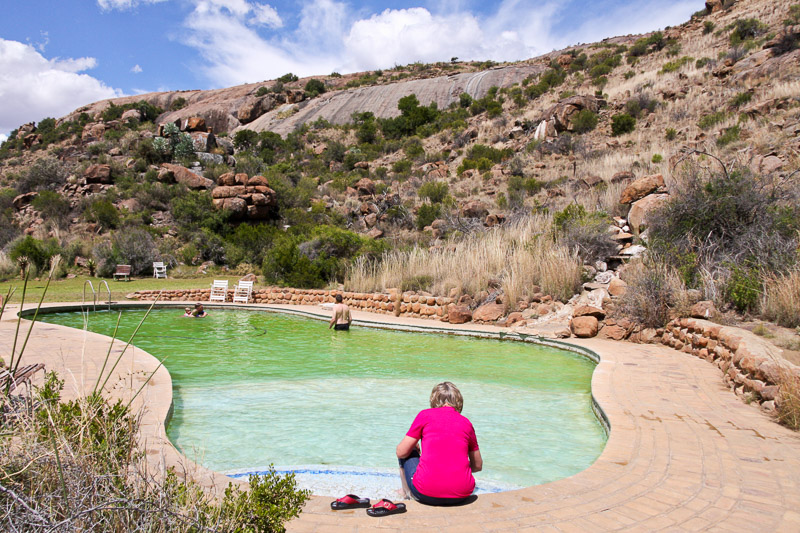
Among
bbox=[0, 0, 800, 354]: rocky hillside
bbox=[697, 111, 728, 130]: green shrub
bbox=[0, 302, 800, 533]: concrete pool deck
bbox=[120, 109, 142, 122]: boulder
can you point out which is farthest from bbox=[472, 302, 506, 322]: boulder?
bbox=[120, 109, 142, 122]: boulder

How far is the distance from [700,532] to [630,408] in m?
2.01

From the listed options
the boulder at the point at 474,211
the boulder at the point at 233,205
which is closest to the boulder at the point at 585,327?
the boulder at the point at 474,211

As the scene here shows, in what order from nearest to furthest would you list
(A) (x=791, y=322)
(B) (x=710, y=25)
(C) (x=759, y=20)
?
(A) (x=791, y=322) < (C) (x=759, y=20) < (B) (x=710, y=25)

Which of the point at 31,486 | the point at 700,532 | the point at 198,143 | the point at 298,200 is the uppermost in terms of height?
the point at 198,143

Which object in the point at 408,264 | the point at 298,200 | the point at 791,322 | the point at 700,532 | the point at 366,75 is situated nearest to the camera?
the point at 700,532

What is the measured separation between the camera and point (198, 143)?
29969 mm

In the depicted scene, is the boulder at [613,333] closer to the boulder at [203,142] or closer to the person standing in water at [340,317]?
the person standing in water at [340,317]

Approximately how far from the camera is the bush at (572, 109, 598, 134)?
23891mm

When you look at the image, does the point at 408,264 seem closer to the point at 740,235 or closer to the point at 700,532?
the point at 740,235

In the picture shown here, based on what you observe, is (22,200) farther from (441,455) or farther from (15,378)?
(441,455)

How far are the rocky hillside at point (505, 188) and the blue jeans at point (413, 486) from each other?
17.6 ft

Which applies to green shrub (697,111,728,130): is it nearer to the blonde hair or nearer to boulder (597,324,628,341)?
boulder (597,324,628,341)

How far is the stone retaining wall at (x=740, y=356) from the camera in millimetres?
4062

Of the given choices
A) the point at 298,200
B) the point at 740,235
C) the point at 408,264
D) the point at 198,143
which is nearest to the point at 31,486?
the point at 740,235
